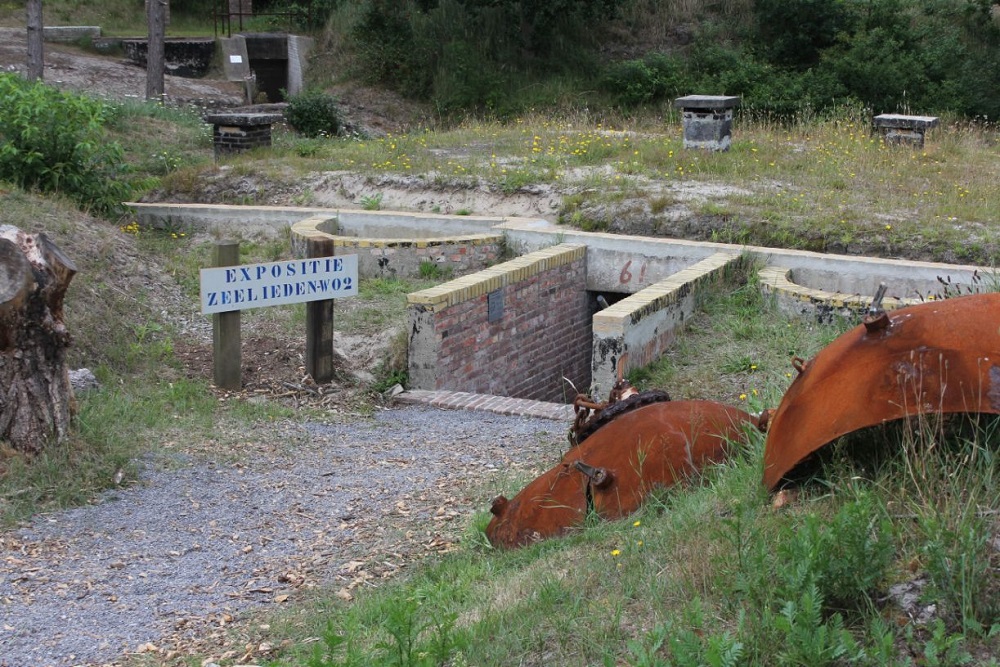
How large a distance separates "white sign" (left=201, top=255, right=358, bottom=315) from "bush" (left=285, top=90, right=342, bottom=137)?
15129 mm

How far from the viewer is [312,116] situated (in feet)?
74.5

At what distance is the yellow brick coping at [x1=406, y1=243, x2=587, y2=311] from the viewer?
8.10 m

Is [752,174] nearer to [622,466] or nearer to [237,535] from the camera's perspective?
[622,466]

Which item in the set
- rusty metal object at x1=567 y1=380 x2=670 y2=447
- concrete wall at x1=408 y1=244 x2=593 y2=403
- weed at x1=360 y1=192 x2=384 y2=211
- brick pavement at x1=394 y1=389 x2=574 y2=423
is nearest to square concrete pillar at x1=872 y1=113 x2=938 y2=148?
concrete wall at x1=408 y1=244 x2=593 y2=403

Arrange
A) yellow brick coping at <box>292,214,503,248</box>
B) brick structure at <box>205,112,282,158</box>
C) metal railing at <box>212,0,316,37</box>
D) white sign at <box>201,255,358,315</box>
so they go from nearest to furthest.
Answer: white sign at <box>201,255,358,315</box>
yellow brick coping at <box>292,214,503,248</box>
brick structure at <box>205,112,282,158</box>
metal railing at <box>212,0,316,37</box>

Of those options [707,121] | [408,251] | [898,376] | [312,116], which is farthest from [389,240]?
[312,116]

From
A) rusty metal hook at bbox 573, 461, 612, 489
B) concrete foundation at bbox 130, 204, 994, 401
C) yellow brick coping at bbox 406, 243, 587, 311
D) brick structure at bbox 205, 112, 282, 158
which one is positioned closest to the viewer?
rusty metal hook at bbox 573, 461, 612, 489

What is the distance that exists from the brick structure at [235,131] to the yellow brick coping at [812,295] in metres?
8.29

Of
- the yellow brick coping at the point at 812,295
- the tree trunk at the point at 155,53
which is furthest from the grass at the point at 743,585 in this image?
the tree trunk at the point at 155,53

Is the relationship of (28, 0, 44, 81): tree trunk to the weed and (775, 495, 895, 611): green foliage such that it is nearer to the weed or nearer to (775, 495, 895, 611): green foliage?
the weed

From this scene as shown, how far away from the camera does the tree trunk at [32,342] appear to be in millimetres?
5641

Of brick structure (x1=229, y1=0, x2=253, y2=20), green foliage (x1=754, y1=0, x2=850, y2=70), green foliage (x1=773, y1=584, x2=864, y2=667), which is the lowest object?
green foliage (x1=773, y1=584, x2=864, y2=667)

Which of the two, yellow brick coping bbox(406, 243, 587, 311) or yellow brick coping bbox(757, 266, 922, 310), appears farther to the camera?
yellow brick coping bbox(757, 266, 922, 310)

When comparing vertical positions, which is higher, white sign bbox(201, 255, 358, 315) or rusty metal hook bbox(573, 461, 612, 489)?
white sign bbox(201, 255, 358, 315)
